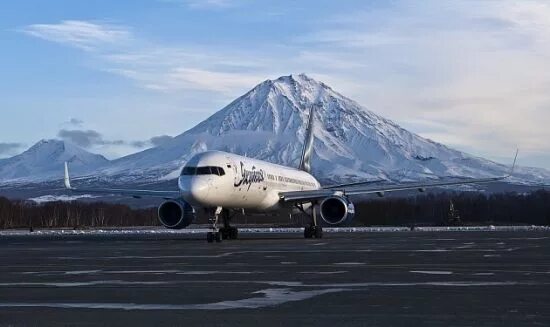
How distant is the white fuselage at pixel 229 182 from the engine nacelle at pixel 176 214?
1.77 m

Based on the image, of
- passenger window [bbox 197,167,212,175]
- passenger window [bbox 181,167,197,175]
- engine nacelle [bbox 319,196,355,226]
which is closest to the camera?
passenger window [bbox 197,167,212,175]

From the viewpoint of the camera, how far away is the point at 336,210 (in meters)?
47.8

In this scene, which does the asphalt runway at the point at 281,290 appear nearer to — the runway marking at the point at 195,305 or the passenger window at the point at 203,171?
the runway marking at the point at 195,305

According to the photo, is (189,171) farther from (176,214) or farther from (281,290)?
(281,290)

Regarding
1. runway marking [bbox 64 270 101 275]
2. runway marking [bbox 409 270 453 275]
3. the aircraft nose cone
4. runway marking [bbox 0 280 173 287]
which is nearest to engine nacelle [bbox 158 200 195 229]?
the aircraft nose cone

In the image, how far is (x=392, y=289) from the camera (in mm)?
17469

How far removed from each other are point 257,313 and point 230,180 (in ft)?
97.8

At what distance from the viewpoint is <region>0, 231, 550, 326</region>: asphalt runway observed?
13414 millimetres

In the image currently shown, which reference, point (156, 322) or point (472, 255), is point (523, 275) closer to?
point (472, 255)

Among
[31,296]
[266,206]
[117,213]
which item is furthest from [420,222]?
[31,296]

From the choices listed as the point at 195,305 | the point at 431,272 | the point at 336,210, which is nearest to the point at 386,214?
the point at 336,210

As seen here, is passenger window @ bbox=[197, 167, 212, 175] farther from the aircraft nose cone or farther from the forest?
the forest

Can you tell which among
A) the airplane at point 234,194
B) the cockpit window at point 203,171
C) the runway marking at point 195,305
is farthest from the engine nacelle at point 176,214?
the runway marking at point 195,305

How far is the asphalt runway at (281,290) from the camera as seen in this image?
1341 centimetres
